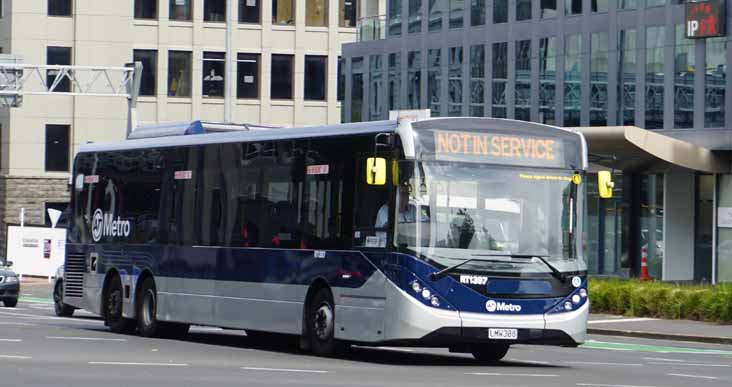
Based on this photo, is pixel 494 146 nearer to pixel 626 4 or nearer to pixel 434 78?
pixel 626 4

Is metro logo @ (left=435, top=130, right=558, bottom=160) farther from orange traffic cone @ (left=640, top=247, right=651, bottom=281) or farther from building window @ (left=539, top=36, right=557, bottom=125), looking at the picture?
building window @ (left=539, top=36, right=557, bottom=125)

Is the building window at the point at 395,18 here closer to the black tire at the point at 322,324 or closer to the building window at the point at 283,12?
the building window at the point at 283,12

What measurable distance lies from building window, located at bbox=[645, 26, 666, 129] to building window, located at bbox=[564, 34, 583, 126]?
285cm

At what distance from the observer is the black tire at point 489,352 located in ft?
69.6

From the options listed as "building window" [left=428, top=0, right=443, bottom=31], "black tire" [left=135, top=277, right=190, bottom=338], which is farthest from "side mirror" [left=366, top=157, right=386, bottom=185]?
"building window" [left=428, top=0, right=443, bottom=31]

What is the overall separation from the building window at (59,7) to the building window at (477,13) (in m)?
19.0

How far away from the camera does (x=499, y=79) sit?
5716cm

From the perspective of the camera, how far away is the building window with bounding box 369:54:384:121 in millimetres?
62812

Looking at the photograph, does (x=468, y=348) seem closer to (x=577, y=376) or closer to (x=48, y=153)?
(x=577, y=376)

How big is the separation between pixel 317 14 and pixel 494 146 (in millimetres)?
55546

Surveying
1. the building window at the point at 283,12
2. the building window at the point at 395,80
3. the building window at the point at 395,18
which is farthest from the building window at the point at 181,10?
the building window at the point at 395,80

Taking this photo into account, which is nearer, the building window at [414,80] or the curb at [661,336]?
the curb at [661,336]

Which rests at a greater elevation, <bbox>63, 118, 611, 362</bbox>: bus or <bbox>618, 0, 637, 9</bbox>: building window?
<bbox>618, 0, 637, 9</bbox>: building window

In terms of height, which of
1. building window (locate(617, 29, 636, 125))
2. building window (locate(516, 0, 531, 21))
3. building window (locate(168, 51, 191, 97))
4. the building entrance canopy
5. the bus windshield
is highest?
building window (locate(516, 0, 531, 21))
